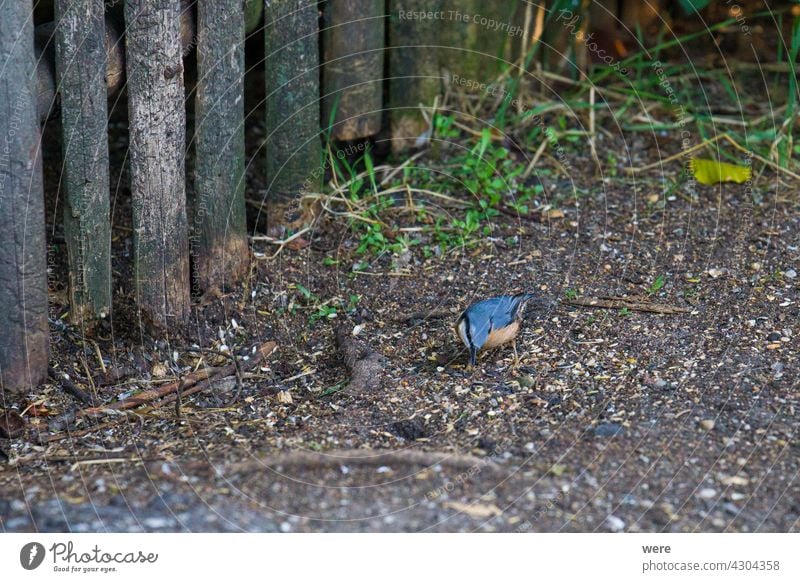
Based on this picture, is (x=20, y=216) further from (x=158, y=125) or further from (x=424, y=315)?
(x=424, y=315)

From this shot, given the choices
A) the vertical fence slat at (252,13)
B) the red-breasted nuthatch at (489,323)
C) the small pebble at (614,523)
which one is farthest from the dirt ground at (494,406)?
the vertical fence slat at (252,13)

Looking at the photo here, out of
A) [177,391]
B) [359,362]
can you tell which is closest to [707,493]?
[359,362]

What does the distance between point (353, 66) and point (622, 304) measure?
1971 millimetres

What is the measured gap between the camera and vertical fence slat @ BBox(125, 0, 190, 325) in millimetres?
4578

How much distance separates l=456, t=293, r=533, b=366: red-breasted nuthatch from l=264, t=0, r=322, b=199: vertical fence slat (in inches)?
54.4

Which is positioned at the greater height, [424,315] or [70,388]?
[424,315]

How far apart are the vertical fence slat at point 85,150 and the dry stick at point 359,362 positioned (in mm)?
1100

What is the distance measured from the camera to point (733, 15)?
299 inches

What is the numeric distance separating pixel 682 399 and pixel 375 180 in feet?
8.21

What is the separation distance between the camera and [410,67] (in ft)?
20.3

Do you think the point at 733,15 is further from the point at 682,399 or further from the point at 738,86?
the point at 682,399

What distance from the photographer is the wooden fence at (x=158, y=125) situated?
172 inches

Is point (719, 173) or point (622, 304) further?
point (719, 173)

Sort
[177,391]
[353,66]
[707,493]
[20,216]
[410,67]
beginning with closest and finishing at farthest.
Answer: [707,493] < [20,216] < [177,391] < [353,66] < [410,67]
